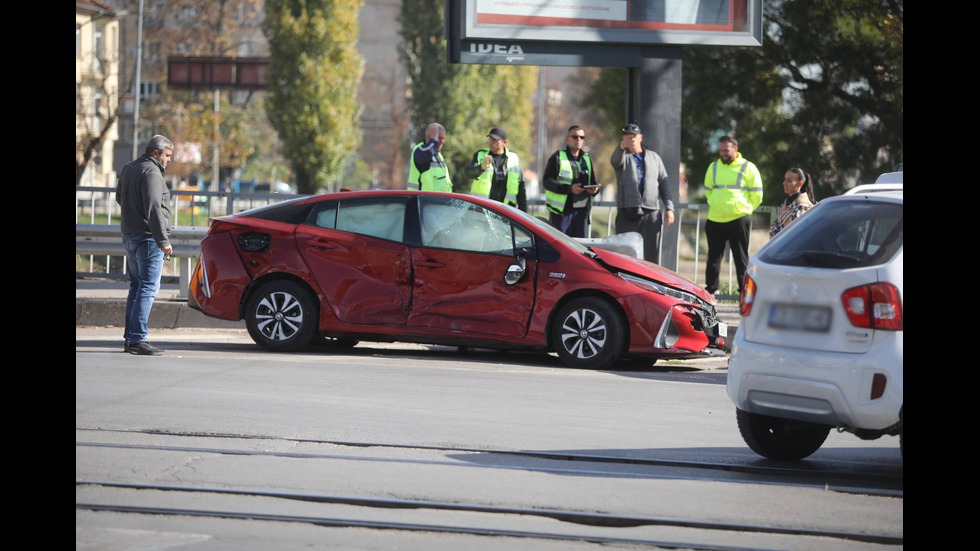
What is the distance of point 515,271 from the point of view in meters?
11.3

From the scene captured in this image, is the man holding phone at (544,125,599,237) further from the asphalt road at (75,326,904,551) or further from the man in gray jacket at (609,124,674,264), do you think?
the asphalt road at (75,326,904,551)

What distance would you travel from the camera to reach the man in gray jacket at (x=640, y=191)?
560 inches

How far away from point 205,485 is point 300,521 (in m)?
0.88

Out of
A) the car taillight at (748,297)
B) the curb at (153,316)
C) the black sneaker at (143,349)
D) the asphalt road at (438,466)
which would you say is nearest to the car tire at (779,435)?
the asphalt road at (438,466)

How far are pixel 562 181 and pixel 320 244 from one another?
11.3 feet

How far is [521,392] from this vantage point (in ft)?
32.1

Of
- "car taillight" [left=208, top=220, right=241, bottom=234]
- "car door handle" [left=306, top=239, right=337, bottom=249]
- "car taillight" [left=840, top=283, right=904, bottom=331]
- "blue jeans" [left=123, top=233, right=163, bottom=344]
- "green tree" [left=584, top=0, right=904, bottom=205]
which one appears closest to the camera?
"car taillight" [left=840, top=283, right=904, bottom=331]

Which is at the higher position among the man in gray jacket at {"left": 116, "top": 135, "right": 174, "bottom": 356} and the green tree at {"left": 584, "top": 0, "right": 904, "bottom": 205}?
the green tree at {"left": 584, "top": 0, "right": 904, "bottom": 205}

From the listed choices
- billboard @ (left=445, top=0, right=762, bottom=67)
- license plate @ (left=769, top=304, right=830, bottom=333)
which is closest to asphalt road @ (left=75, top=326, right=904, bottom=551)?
license plate @ (left=769, top=304, right=830, bottom=333)

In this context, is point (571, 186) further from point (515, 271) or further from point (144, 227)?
point (144, 227)

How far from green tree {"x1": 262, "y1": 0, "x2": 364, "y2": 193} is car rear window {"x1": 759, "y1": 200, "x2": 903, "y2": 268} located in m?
43.9

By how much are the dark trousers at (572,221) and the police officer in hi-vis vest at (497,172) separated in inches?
21.2

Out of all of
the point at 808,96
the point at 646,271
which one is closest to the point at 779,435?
the point at 646,271

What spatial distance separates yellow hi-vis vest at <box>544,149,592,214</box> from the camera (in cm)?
1419
